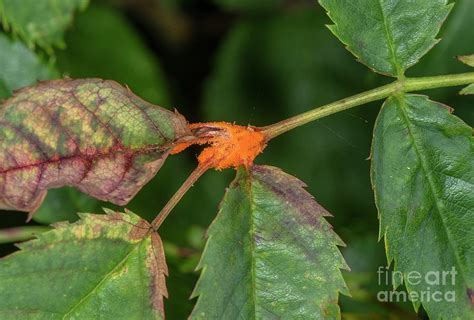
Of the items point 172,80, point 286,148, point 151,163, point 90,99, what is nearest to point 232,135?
point 151,163

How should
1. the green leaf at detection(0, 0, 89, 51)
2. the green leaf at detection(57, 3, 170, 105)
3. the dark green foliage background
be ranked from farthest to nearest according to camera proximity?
the green leaf at detection(57, 3, 170, 105), the dark green foliage background, the green leaf at detection(0, 0, 89, 51)

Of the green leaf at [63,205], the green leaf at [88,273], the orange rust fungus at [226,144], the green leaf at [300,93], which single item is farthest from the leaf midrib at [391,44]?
the green leaf at [300,93]

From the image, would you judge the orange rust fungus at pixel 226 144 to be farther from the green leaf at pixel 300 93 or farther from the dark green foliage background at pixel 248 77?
the green leaf at pixel 300 93

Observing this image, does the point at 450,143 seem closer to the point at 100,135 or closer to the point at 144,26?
the point at 100,135

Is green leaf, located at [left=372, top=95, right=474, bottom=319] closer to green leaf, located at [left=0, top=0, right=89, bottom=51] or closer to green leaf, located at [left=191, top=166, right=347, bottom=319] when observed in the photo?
green leaf, located at [left=191, top=166, right=347, bottom=319]

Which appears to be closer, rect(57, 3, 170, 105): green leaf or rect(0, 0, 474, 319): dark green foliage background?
rect(0, 0, 474, 319): dark green foliage background

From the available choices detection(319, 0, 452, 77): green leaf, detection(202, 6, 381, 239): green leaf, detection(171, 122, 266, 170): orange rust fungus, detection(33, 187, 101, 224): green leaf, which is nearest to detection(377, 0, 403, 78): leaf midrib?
detection(319, 0, 452, 77): green leaf

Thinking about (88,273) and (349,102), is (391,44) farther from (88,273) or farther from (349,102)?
(88,273)

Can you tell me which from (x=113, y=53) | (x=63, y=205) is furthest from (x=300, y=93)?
(x=63, y=205)

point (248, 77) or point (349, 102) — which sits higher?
point (248, 77)
